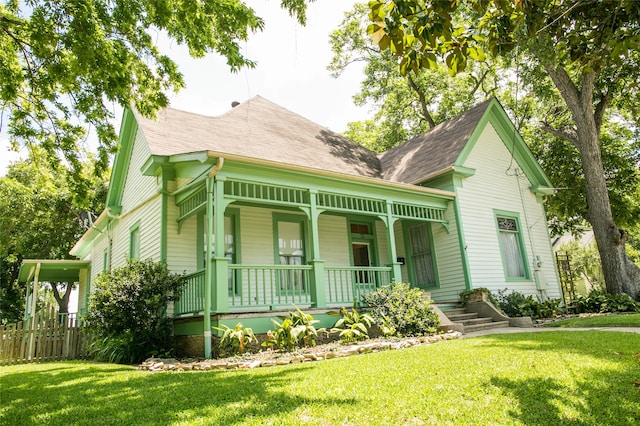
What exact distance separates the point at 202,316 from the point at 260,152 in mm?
5351

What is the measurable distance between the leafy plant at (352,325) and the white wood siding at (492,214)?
487 cm

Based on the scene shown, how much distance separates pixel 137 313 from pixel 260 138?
21.2ft

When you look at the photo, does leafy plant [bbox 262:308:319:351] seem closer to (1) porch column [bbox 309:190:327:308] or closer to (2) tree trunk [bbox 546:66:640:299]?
(1) porch column [bbox 309:190:327:308]

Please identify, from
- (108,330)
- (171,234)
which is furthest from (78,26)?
(108,330)

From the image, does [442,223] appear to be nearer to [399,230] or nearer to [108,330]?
[399,230]

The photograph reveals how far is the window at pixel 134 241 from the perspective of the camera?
11772 mm

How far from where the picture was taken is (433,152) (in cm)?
1462

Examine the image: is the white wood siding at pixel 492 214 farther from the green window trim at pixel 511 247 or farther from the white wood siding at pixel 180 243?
the white wood siding at pixel 180 243

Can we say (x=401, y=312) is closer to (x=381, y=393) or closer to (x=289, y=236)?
(x=289, y=236)

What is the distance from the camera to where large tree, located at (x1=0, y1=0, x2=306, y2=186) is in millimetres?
6605

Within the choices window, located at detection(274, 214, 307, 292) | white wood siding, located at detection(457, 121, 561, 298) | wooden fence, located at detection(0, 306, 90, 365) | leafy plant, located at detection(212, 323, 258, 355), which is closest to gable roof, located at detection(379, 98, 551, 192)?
white wood siding, located at detection(457, 121, 561, 298)

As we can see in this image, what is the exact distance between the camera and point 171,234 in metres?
9.78

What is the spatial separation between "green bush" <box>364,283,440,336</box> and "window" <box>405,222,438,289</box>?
3.60 meters

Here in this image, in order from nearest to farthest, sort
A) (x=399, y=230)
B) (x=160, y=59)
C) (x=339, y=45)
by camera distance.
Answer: (x=160, y=59), (x=399, y=230), (x=339, y=45)
